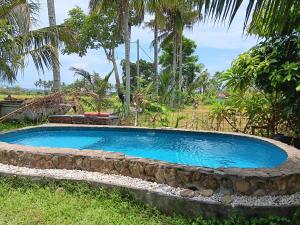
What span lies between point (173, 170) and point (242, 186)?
1.04 m

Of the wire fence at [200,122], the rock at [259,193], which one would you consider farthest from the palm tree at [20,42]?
the rock at [259,193]

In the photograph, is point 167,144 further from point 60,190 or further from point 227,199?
point 227,199

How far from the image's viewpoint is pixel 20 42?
11.7m

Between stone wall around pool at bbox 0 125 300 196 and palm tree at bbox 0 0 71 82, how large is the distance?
513 cm

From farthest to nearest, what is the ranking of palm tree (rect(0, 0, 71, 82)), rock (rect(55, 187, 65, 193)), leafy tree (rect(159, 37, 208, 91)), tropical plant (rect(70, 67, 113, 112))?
leafy tree (rect(159, 37, 208, 91)) < tropical plant (rect(70, 67, 113, 112)) < palm tree (rect(0, 0, 71, 82)) < rock (rect(55, 187, 65, 193))

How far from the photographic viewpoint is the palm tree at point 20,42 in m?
11.2

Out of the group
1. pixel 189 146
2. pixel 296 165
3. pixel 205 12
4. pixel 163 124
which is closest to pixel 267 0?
pixel 205 12

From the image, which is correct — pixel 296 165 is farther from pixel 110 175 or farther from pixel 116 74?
pixel 116 74

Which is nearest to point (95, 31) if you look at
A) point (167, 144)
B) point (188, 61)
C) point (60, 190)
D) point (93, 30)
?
point (93, 30)

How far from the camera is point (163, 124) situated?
40.8ft

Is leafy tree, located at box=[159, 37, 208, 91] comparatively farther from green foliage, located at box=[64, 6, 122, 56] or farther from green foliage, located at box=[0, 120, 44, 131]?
green foliage, located at box=[0, 120, 44, 131]

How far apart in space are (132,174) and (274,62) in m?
4.44

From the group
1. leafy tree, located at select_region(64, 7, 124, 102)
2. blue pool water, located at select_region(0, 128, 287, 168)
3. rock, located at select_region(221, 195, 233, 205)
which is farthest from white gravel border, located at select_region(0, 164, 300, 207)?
leafy tree, located at select_region(64, 7, 124, 102)

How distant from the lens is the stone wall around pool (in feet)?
16.9
